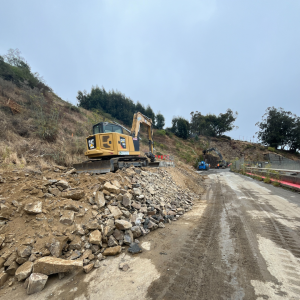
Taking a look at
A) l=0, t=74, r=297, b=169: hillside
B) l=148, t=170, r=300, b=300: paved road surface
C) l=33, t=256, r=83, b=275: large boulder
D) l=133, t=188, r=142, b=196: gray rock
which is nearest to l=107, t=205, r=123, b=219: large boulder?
l=133, t=188, r=142, b=196: gray rock

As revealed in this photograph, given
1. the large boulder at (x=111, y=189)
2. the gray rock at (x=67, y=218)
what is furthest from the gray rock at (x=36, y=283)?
the large boulder at (x=111, y=189)

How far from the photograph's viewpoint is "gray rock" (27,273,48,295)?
6.91ft

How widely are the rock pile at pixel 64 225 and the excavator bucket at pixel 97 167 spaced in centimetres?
185

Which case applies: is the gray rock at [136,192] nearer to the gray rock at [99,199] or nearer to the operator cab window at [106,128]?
the gray rock at [99,199]

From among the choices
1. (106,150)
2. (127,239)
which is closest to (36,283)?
(127,239)

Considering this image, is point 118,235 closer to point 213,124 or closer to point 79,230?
point 79,230

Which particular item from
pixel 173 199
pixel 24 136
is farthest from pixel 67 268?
pixel 24 136

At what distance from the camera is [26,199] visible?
3.39 meters

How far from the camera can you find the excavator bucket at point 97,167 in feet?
21.8

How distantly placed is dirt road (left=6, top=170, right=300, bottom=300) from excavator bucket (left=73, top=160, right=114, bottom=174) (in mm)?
3681

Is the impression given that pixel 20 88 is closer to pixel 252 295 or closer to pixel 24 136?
pixel 24 136

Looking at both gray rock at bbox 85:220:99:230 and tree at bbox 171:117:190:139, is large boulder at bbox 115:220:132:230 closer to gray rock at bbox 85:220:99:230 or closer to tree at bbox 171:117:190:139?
gray rock at bbox 85:220:99:230

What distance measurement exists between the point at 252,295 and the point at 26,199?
421 centimetres

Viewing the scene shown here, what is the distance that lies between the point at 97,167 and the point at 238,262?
19.2ft
